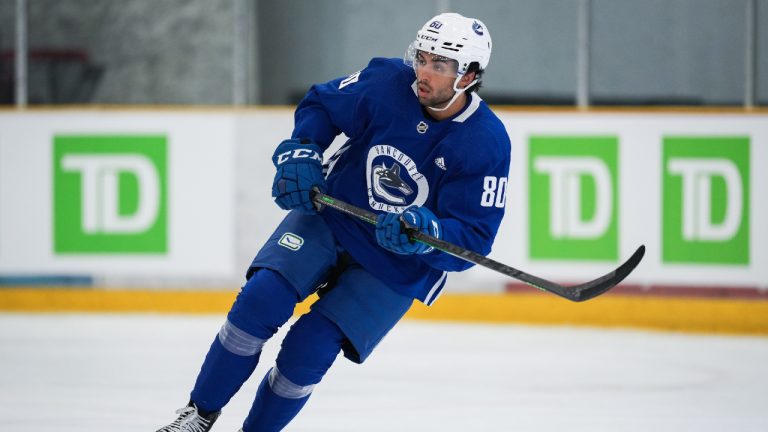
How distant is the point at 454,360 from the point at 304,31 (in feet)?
9.26

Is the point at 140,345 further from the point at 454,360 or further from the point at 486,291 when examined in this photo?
the point at 486,291

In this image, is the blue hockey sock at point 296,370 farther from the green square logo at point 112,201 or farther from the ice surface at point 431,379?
the green square logo at point 112,201

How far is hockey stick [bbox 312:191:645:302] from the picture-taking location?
3029mm

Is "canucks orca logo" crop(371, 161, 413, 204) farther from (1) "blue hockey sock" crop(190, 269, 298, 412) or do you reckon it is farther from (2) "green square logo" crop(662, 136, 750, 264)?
(2) "green square logo" crop(662, 136, 750, 264)

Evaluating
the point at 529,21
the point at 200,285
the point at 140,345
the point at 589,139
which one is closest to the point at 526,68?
the point at 529,21

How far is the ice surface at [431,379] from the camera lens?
12.9 ft

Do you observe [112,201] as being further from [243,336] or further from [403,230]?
[403,230]

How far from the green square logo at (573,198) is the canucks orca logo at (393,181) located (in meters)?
3.10

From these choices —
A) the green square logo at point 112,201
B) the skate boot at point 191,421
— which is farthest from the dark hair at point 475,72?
the green square logo at point 112,201

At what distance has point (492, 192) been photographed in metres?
3.13

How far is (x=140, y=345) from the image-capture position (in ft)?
18.3

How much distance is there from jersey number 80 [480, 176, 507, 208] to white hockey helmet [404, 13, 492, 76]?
269 millimetres

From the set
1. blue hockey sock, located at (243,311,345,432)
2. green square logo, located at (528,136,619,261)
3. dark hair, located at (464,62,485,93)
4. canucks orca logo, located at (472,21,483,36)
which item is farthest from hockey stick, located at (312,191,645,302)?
green square logo, located at (528,136,619,261)

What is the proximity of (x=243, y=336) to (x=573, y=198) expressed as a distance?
3408mm
